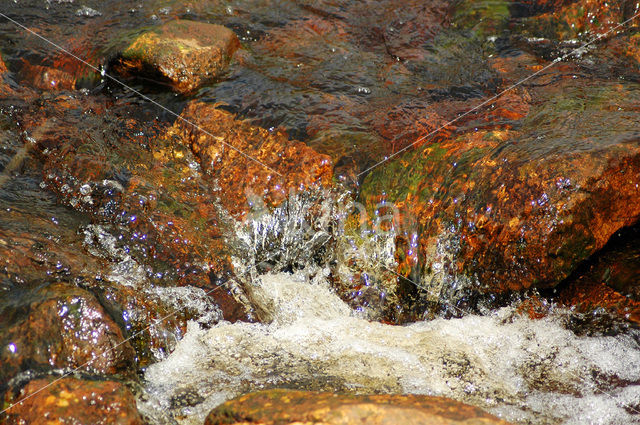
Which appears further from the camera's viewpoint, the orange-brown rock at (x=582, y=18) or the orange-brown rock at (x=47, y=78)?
the orange-brown rock at (x=582, y=18)

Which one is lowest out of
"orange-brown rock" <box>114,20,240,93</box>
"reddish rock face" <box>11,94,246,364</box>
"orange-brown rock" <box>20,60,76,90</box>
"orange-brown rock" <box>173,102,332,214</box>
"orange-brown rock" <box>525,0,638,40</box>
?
"reddish rock face" <box>11,94,246,364</box>

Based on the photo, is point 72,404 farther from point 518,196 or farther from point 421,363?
point 518,196

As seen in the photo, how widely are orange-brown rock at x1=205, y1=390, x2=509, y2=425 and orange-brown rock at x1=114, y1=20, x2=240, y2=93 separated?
330 cm

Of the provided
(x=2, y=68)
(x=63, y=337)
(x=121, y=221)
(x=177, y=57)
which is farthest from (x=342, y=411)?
(x=2, y=68)

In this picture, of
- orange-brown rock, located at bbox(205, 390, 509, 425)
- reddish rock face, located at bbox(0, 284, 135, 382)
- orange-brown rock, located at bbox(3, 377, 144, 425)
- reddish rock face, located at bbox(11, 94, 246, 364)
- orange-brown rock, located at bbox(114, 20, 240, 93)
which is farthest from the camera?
orange-brown rock, located at bbox(114, 20, 240, 93)

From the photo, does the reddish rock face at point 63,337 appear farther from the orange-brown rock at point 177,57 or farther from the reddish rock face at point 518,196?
the orange-brown rock at point 177,57

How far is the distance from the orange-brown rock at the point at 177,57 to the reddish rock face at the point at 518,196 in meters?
1.97

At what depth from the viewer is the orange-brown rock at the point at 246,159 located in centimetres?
394

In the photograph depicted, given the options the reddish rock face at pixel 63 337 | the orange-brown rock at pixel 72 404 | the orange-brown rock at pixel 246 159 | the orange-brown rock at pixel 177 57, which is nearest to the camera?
the orange-brown rock at pixel 72 404

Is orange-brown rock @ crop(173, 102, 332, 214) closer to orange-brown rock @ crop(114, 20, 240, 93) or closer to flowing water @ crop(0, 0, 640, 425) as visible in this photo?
flowing water @ crop(0, 0, 640, 425)

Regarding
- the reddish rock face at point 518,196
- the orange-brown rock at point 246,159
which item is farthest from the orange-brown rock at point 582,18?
the orange-brown rock at point 246,159

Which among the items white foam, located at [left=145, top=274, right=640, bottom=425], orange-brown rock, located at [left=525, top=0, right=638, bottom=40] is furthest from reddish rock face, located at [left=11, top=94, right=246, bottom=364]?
orange-brown rock, located at [left=525, top=0, right=638, bottom=40]

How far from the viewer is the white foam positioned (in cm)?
270

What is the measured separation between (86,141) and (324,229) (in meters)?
1.91
